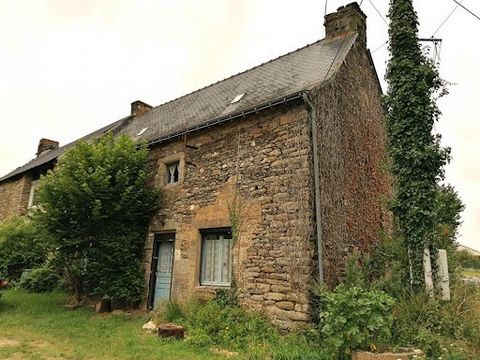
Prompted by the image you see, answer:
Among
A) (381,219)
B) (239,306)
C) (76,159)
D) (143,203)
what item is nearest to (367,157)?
(381,219)

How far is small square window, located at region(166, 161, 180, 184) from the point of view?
10.3 meters

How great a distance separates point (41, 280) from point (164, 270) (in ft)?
17.1

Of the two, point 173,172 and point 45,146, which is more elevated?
point 45,146

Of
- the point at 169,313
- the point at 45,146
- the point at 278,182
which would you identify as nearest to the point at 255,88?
the point at 278,182

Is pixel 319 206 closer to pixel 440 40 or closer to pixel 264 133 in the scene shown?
pixel 264 133

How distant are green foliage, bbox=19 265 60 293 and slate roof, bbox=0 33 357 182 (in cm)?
541

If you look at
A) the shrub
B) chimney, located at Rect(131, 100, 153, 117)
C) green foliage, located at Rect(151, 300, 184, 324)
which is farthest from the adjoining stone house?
chimney, located at Rect(131, 100, 153, 117)

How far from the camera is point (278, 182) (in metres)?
7.72

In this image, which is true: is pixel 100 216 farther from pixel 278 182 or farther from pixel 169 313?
pixel 278 182

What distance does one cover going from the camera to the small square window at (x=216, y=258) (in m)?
8.45

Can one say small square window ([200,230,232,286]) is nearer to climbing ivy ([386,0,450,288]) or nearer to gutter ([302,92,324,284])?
gutter ([302,92,324,284])

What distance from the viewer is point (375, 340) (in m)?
5.25

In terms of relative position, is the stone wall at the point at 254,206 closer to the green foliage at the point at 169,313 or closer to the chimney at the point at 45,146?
the green foliage at the point at 169,313

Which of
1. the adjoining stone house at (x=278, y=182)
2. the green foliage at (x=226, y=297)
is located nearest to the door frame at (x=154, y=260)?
the adjoining stone house at (x=278, y=182)
